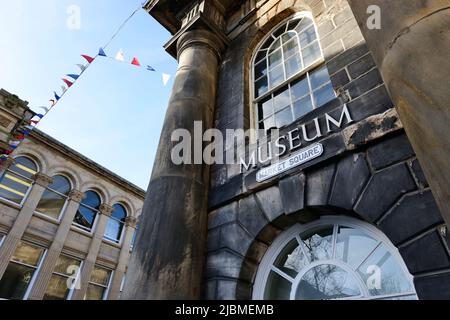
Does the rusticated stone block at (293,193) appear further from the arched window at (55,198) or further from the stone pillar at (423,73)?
the arched window at (55,198)

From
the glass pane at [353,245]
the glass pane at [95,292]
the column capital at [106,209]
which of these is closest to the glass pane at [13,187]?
the column capital at [106,209]

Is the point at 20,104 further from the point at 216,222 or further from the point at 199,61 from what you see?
the point at 216,222

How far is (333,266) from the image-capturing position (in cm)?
274

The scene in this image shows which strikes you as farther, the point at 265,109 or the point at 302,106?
the point at 265,109

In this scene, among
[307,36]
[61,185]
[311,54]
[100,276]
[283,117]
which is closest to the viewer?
[283,117]

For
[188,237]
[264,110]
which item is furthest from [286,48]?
[188,237]

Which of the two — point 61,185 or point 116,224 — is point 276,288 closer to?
point 61,185

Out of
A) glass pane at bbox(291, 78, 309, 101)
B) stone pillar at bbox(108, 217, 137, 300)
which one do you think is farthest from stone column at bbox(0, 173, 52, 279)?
glass pane at bbox(291, 78, 309, 101)

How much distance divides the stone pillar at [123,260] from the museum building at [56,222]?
0.16 ft

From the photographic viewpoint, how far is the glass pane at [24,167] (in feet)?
41.7

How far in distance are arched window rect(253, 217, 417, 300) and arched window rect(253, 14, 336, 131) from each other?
5.90 ft

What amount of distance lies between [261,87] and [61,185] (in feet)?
Answer: 43.6

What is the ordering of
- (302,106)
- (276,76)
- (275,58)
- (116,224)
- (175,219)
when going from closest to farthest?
(175,219), (302,106), (276,76), (275,58), (116,224)

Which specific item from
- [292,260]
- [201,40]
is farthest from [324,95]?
[201,40]
